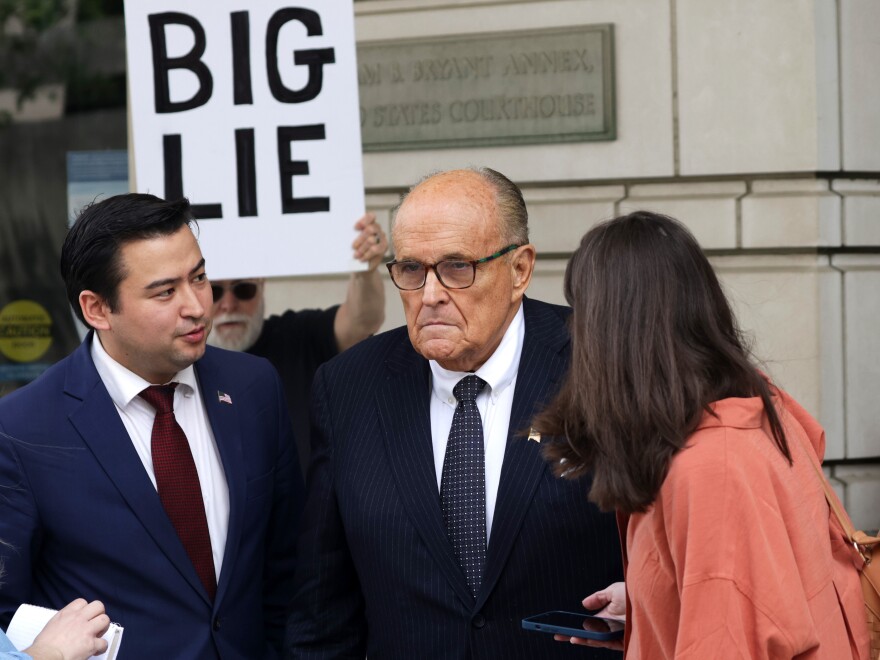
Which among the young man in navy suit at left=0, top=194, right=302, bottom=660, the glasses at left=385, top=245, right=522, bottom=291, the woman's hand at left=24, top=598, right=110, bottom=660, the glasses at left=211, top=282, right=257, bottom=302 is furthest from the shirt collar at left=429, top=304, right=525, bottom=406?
the glasses at left=211, top=282, right=257, bottom=302

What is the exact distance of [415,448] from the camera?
3008 mm

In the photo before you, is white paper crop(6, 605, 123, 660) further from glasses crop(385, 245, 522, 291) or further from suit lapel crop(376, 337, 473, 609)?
glasses crop(385, 245, 522, 291)

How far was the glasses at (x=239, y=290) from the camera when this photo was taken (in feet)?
16.4

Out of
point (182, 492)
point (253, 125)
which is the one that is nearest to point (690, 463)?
point (182, 492)

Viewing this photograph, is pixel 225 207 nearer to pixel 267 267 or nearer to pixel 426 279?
pixel 267 267

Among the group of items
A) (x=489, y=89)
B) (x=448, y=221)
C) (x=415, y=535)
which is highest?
(x=489, y=89)

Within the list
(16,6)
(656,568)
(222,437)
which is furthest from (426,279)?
(16,6)

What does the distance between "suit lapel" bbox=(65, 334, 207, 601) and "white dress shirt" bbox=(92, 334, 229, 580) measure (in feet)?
0.16

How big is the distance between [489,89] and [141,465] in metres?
3.90

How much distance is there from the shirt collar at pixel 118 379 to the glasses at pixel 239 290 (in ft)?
5.91

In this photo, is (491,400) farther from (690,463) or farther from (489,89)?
(489,89)

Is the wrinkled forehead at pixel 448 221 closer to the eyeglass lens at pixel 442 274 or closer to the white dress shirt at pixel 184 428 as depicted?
the eyeglass lens at pixel 442 274

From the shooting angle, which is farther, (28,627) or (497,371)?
(497,371)

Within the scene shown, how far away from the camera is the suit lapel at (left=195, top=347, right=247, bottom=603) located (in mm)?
3080
